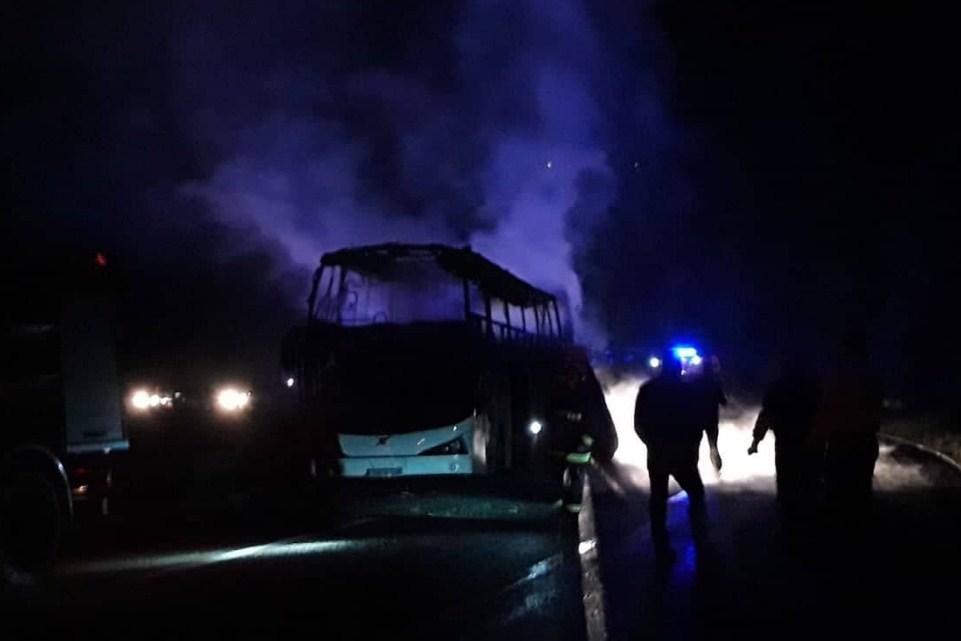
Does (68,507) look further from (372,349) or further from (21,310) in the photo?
(372,349)

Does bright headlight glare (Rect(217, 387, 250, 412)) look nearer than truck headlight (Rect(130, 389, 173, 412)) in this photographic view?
No

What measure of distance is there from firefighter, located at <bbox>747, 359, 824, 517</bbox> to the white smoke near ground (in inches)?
28.8

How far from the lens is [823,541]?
937 cm

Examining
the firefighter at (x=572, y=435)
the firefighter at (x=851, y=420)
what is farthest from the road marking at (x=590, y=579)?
the firefighter at (x=851, y=420)

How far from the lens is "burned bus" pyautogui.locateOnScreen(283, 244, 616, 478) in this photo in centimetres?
1186

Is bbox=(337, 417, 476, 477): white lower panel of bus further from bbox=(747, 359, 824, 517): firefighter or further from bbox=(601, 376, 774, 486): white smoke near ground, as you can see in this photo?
bbox=(747, 359, 824, 517): firefighter

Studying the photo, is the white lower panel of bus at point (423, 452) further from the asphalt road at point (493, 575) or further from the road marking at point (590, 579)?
the road marking at point (590, 579)

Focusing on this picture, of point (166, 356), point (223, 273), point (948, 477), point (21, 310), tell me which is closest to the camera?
point (21, 310)

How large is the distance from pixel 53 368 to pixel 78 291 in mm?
827

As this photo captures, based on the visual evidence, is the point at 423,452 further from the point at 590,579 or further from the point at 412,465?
the point at 590,579

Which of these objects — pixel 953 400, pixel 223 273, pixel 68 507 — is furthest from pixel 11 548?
pixel 953 400

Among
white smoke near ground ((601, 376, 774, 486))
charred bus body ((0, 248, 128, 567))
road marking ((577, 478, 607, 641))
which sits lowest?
road marking ((577, 478, 607, 641))

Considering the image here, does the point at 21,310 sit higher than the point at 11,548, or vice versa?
the point at 21,310

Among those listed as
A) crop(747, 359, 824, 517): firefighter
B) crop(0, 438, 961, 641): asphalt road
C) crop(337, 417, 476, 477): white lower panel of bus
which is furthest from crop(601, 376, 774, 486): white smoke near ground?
crop(337, 417, 476, 477): white lower panel of bus
